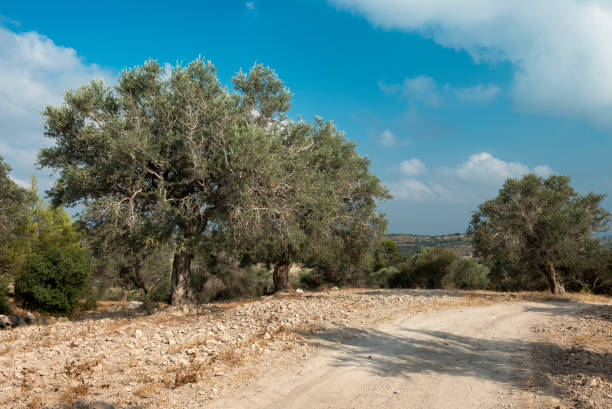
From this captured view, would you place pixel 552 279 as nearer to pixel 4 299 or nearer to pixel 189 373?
pixel 189 373

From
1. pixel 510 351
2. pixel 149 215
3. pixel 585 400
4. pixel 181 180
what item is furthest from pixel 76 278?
pixel 585 400

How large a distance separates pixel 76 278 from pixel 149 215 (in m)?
6.52

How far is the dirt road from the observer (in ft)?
19.2

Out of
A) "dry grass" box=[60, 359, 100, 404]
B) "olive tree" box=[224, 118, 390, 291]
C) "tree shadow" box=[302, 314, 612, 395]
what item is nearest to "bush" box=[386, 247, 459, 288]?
"olive tree" box=[224, 118, 390, 291]

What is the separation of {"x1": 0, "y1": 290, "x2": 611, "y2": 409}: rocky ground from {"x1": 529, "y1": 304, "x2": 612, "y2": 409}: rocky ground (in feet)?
0.22

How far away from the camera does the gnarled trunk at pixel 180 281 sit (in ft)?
46.8

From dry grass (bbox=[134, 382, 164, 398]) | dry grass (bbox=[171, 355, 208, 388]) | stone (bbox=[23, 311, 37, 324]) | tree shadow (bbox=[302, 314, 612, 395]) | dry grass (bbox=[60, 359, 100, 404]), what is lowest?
stone (bbox=[23, 311, 37, 324])

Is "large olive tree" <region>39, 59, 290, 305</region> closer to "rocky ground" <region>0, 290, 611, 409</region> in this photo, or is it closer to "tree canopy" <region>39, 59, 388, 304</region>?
"tree canopy" <region>39, 59, 388, 304</region>

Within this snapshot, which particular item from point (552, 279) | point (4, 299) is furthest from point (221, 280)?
point (552, 279)

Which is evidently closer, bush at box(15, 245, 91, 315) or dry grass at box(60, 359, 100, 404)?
dry grass at box(60, 359, 100, 404)

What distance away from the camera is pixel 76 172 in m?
11.5

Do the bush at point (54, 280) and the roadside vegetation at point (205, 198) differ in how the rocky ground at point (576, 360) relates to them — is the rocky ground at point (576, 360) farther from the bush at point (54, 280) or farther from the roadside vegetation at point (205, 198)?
the bush at point (54, 280)

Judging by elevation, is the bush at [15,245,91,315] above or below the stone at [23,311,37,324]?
above

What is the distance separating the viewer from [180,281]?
567 inches
